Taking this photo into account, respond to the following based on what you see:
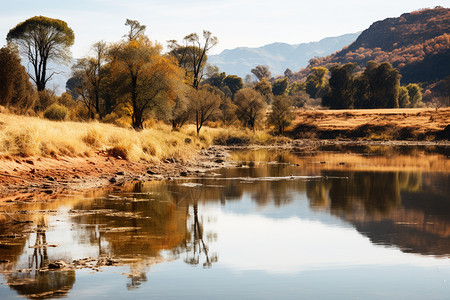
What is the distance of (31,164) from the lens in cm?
1808

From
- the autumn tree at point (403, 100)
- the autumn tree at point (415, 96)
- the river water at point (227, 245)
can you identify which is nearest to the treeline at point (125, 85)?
the river water at point (227, 245)

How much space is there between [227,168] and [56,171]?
36.6 ft

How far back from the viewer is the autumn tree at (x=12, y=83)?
110 feet

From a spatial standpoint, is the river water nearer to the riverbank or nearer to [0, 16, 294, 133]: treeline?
the riverbank

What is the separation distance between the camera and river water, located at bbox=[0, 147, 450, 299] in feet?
25.0

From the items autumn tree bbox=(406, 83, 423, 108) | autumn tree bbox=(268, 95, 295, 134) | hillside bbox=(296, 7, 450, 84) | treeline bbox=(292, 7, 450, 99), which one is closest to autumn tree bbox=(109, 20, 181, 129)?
autumn tree bbox=(268, 95, 295, 134)

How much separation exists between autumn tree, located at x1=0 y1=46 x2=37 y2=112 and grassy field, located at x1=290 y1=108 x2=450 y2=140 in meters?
36.0

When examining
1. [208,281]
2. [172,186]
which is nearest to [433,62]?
[172,186]

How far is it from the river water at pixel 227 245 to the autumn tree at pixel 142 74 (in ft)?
62.8

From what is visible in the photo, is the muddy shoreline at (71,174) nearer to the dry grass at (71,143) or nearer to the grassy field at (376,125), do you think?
the dry grass at (71,143)

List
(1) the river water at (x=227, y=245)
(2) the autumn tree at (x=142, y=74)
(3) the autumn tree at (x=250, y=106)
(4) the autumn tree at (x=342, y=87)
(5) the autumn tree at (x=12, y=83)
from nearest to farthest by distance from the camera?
1. (1) the river water at (x=227, y=245)
2. (5) the autumn tree at (x=12, y=83)
3. (2) the autumn tree at (x=142, y=74)
4. (3) the autumn tree at (x=250, y=106)
5. (4) the autumn tree at (x=342, y=87)

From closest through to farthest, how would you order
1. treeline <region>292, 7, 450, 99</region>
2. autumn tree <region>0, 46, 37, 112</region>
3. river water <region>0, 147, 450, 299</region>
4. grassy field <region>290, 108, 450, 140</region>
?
river water <region>0, 147, 450, 299</region> → autumn tree <region>0, 46, 37, 112</region> → grassy field <region>290, 108, 450, 140</region> → treeline <region>292, 7, 450, 99</region>

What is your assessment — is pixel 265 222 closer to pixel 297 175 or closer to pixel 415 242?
pixel 415 242

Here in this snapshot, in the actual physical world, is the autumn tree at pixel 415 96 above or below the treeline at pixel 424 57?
below
